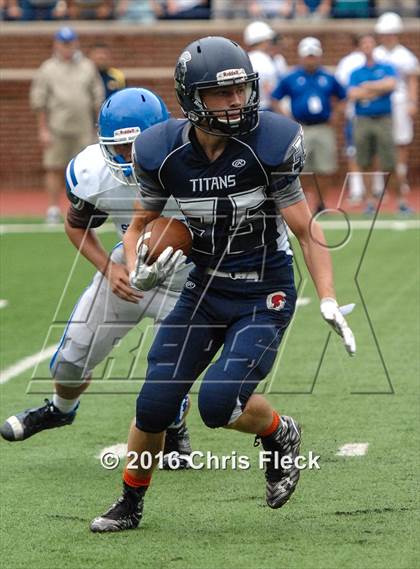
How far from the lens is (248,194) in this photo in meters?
4.66

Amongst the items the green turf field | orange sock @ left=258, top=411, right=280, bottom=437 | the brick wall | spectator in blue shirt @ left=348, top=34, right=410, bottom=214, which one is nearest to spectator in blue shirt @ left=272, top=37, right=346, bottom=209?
spectator in blue shirt @ left=348, top=34, right=410, bottom=214

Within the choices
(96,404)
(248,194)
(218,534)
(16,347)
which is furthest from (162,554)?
(16,347)

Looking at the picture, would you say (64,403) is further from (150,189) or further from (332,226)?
(332,226)

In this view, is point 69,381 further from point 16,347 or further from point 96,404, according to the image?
point 16,347

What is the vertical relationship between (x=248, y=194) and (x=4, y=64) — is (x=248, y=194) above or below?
above

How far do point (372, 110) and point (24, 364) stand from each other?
24.2ft

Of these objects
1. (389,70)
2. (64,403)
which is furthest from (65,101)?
(64,403)

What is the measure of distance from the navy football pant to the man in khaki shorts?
958 centimetres

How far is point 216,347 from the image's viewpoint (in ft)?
15.5

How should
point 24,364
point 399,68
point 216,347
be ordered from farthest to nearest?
point 399,68 → point 24,364 → point 216,347

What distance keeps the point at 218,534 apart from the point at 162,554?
287 mm

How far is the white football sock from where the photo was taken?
5.75m

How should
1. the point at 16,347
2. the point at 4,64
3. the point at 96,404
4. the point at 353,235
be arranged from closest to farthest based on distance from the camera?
the point at 96,404 → the point at 16,347 → the point at 353,235 → the point at 4,64

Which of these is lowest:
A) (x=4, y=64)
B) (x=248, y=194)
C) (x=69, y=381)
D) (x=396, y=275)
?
(x=4, y=64)
